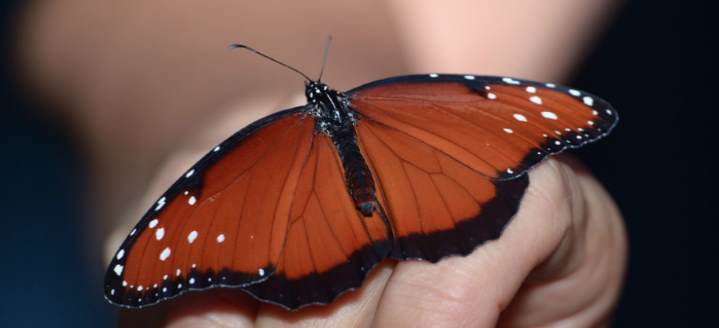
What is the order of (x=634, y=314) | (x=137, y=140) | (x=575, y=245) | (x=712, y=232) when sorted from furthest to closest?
(x=634, y=314)
(x=712, y=232)
(x=137, y=140)
(x=575, y=245)

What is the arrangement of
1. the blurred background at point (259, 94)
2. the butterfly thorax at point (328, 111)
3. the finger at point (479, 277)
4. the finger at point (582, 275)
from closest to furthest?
the finger at point (479, 277)
the butterfly thorax at point (328, 111)
the finger at point (582, 275)
the blurred background at point (259, 94)

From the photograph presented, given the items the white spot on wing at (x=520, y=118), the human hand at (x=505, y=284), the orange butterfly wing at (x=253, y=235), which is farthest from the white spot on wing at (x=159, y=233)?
the white spot on wing at (x=520, y=118)

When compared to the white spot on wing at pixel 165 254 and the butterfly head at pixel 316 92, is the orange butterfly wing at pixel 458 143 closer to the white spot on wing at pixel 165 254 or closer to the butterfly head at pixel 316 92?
the butterfly head at pixel 316 92

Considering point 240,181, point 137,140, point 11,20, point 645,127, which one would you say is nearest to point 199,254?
point 240,181

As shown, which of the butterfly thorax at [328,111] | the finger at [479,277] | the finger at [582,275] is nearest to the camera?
the finger at [479,277]

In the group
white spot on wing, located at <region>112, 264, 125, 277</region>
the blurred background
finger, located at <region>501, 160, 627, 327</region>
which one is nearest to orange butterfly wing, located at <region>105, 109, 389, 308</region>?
white spot on wing, located at <region>112, 264, 125, 277</region>

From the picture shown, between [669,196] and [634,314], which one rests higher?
[669,196]

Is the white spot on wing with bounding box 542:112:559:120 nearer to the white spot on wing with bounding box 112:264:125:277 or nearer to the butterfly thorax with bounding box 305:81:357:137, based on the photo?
the butterfly thorax with bounding box 305:81:357:137

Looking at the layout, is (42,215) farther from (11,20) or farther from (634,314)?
(634,314)
